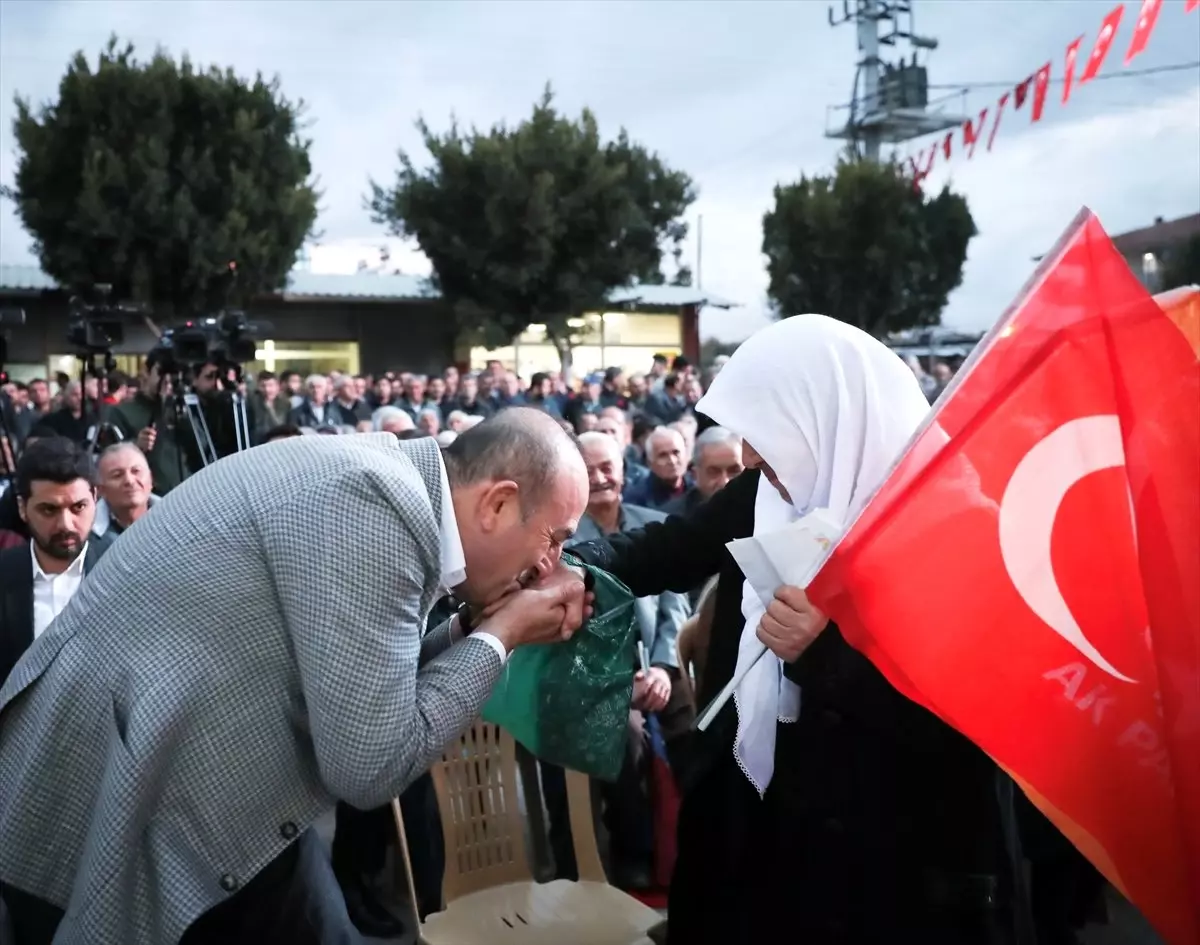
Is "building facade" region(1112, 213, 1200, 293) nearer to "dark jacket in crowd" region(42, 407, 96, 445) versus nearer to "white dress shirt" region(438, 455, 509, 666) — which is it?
Answer: "dark jacket in crowd" region(42, 407, 96, 445)

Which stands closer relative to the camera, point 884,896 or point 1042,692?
point 1042,692

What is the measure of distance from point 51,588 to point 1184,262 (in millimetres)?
10491

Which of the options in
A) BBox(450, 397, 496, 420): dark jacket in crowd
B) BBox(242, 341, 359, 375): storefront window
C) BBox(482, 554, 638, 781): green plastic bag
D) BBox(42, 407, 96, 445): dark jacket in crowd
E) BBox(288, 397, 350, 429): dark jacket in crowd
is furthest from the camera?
BBox(242, 341, 359, 375): storefront window

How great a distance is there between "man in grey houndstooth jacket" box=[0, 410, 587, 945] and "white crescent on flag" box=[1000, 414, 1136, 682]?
760mm

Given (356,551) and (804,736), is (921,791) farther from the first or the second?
(356,551)

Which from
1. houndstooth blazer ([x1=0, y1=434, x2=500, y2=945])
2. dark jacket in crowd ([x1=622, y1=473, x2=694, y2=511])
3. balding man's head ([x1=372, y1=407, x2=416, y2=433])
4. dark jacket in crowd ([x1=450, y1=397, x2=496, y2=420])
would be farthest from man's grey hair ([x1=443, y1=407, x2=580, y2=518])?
dark jacket in crowd ([x1=450, y1=397, x2=496, y2=420])

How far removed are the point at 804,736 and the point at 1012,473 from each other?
1.95 feet

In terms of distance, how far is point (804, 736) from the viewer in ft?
5.96

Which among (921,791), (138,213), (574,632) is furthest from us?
(138,213)

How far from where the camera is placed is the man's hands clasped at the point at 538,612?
65.8 inches

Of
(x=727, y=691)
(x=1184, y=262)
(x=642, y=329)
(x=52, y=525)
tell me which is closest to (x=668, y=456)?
(x=52, y=525)

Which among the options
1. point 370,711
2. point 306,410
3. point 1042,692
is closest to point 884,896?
point 1042,692

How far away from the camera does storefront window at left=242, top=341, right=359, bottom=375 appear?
22953 millimetres

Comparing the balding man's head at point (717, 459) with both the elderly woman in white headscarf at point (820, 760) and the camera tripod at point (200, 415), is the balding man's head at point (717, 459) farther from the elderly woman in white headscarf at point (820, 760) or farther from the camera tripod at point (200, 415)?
the camera tripod at point (200, 415)
